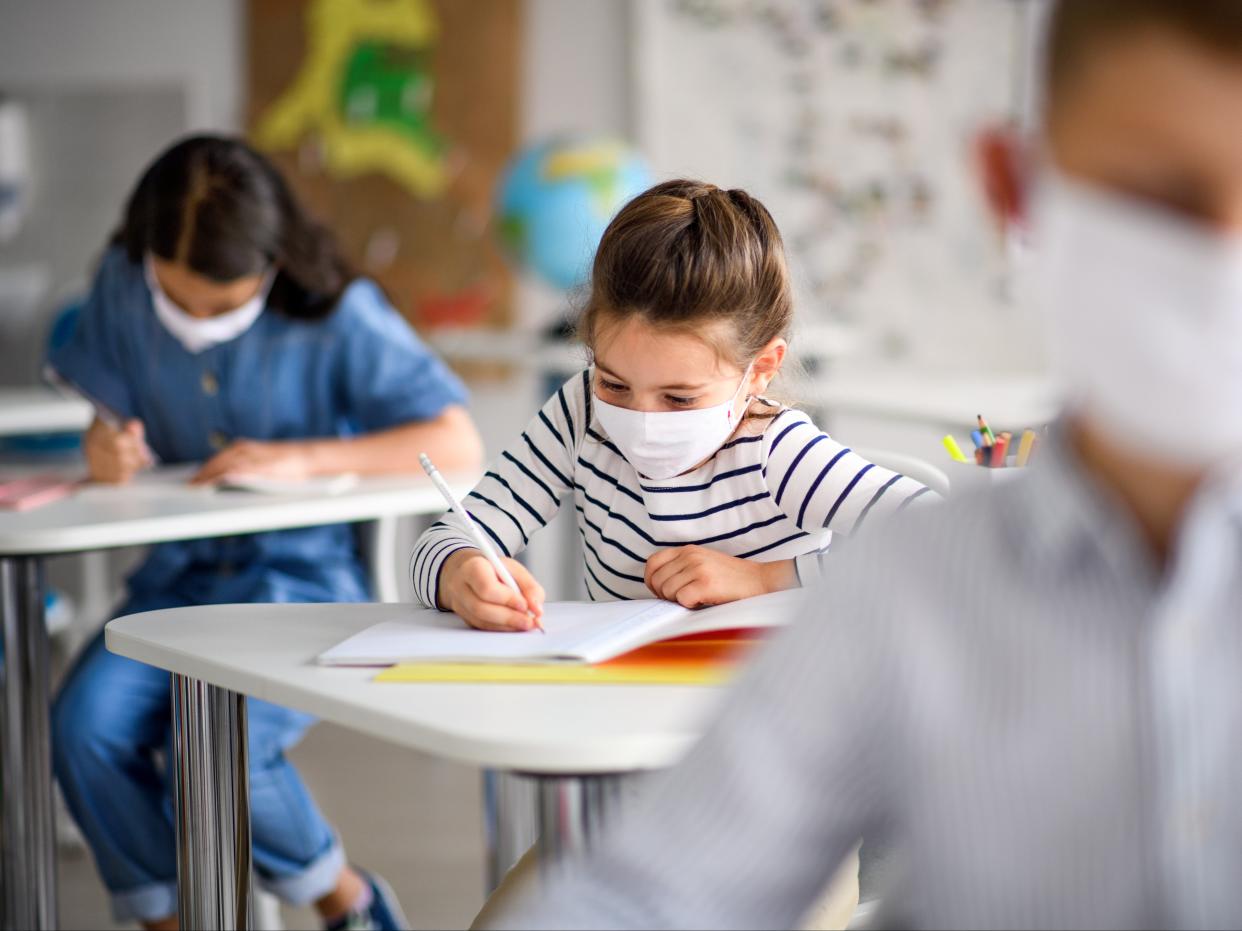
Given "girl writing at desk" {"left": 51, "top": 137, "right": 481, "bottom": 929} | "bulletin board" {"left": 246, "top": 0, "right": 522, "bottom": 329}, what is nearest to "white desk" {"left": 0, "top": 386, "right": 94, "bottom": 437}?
"girl writing at desk" {"left": 51, "top": 137, "right": 481, "bottom": 929}

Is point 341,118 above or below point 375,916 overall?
above

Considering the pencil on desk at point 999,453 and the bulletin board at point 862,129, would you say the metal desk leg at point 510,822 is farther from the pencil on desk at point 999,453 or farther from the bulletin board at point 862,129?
the bulletin board at point 862,129

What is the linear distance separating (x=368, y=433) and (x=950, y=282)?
245 cm

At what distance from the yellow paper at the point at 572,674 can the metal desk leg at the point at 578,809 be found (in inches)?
2.6

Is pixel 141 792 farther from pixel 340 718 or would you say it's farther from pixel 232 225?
pixel 340 718

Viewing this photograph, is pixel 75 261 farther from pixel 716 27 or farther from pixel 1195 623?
pixel 1195 623

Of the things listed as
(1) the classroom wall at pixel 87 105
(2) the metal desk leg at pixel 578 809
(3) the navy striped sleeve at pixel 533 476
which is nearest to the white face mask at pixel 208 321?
(3) the navy striped sleeve at pixel 533 476

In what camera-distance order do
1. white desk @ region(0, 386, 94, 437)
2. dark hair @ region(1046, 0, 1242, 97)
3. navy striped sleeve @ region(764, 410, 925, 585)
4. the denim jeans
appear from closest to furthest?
dark hair @ region(1046, 0, 1242, 97) → navy striped sleeve @ region(764, 410, 925, 585) → the denim jeans → white desk @ region(0, 386, 94, 437)

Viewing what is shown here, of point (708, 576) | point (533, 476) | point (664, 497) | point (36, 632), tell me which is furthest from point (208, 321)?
point (708, 576)

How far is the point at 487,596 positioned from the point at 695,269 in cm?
34

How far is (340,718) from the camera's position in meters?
0.97

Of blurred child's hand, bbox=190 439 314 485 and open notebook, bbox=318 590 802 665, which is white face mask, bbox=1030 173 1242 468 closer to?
open notebook, bbox=318 590 802 665

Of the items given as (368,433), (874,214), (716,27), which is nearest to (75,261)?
(716,27)

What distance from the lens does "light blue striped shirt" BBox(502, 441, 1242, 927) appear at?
56 cm
